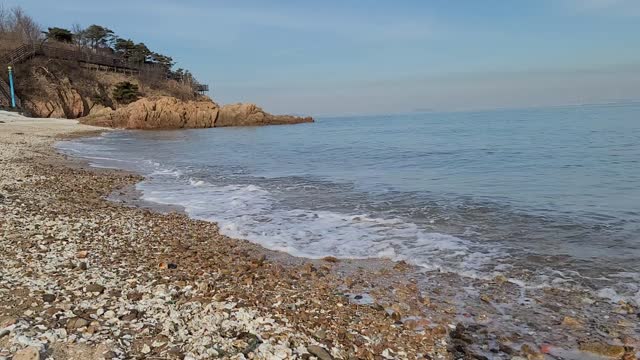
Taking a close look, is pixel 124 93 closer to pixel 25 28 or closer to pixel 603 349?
pixel 25 28

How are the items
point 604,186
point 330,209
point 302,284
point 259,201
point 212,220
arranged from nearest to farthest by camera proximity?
point 302,284 < point 212,220 < point 330,209 < point 259,201 < point 604,186

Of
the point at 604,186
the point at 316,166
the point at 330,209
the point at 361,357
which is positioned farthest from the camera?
the point at 316,166

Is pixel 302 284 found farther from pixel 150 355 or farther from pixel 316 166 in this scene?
pixel 316 166

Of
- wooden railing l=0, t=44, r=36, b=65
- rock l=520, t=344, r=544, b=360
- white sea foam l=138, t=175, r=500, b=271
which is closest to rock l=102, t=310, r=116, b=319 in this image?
white sea foam l=138, t=175, r=500, b=271

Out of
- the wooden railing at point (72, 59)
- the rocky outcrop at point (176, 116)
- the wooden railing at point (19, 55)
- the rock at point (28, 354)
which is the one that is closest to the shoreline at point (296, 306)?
the rock at point (28, 354)

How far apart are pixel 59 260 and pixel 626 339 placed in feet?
21.1

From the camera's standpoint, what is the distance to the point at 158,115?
58.6 metres

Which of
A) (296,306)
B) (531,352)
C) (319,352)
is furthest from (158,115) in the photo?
(531,352)

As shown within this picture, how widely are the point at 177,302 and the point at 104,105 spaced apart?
71.1 metres

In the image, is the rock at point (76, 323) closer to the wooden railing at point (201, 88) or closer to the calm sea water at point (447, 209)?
the calm sea water at point (447, 209)

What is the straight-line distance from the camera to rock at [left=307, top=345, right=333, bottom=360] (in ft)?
12.1

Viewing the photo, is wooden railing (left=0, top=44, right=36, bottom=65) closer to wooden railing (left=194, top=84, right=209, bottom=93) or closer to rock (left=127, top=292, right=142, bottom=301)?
wooden railing (left=194, top=84, right=209, bottom=93)

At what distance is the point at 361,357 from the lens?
3.82 m

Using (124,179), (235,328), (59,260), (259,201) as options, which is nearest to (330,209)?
(259,201)
